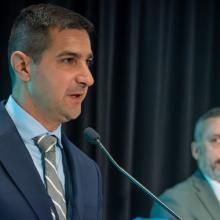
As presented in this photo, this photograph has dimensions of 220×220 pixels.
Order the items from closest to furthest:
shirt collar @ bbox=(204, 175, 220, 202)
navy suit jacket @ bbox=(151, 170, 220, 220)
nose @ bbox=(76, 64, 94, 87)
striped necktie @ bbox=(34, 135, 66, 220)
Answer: striped necktie @ bbox=(34, 135, 66, 220)
nose @ bbox=(76, 64, 94, 87)
navy suit jacket @ bbox=(151, 170, 220, 220)
shirt collar @ bbox=(204, 175, 220, 202)

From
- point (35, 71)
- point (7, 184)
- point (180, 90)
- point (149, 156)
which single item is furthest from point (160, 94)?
point (7, 184)

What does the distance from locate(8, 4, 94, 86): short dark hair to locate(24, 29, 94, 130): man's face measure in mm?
21

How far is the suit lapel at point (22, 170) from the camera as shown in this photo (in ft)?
4.58

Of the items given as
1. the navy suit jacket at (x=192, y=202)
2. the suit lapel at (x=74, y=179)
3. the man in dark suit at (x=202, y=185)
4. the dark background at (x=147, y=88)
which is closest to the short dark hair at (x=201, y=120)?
the man in dark suit at (x=202, y=185)

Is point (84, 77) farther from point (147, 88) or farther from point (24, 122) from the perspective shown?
point (147, 88)

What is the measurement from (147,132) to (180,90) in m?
0.34

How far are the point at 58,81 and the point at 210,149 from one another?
136cm

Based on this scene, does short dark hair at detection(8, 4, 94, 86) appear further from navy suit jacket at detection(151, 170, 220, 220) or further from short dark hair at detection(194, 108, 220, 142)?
short dark hair at detection(194, 108, 220, 142)

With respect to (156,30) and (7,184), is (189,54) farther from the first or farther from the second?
(7,184)

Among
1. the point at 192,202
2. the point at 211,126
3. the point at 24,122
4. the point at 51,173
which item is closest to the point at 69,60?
the point at 24,122

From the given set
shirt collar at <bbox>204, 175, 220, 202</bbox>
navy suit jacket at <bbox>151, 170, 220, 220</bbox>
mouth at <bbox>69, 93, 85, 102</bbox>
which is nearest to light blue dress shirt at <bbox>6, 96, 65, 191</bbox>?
mouth at <bbox>69, 93, 85, 102</bbox>

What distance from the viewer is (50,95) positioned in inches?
62.5

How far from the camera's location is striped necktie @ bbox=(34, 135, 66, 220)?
1.49 m

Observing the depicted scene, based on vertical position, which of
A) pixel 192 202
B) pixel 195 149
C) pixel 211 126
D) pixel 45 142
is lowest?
pixel 192 202
